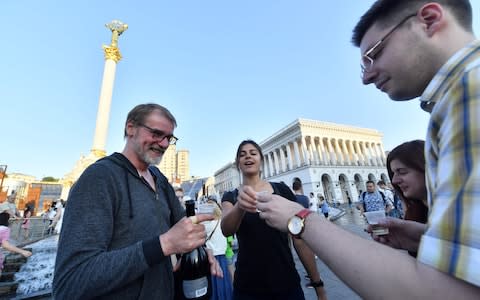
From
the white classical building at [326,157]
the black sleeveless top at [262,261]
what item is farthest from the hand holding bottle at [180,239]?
the white classical building at [326,157]

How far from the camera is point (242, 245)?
86.7 inches

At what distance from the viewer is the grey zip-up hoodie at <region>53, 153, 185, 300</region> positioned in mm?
996

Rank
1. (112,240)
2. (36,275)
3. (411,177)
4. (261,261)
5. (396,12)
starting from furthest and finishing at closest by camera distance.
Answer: (36,275), (411,177), (261,261), (112,240), (396,12)

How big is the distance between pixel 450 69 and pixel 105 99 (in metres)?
20.5

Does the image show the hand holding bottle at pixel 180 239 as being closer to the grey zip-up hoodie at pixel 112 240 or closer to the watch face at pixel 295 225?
the grey zip-up hoodie at pixel 112 240

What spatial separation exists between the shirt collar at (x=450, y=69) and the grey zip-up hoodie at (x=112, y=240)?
1.41m

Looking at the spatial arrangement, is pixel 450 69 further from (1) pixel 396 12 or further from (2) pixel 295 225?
(2) pixel 295 225

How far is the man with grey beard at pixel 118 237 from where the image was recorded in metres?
1.00

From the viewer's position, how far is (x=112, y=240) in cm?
125

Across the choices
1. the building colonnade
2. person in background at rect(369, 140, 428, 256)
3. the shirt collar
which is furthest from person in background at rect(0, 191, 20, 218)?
the building colonnade

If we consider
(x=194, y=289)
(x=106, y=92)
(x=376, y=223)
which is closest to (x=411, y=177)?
(x=376, y=223)

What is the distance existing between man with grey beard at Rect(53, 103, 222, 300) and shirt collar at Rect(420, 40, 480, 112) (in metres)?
1.24

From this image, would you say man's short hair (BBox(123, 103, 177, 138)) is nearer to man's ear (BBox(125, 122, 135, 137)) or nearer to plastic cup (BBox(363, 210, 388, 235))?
man's ear (BBox(125, 122, 135, 137))

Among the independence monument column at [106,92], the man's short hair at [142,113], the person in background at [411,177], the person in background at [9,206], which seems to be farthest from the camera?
the independence monument column at [106,92]
